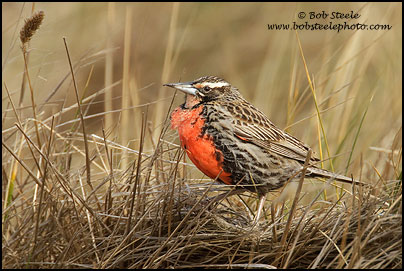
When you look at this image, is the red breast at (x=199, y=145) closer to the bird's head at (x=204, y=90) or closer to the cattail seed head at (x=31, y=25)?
the bird's head at (x=204, y=90)

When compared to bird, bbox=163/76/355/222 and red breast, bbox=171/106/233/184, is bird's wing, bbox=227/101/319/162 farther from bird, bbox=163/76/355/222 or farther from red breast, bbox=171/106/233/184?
red breast, bbox=171/106/233/184

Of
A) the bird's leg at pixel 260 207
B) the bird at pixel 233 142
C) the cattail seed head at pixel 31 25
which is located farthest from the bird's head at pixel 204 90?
the cattail seed head at pixel 31 25

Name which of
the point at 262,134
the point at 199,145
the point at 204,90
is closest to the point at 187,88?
the point at 204,90

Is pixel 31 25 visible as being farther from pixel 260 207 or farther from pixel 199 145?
pixel 260 207

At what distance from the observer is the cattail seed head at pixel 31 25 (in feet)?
10.5

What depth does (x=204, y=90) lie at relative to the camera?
3795 mm

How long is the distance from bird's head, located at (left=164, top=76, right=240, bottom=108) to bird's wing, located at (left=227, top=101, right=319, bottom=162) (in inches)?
4.4

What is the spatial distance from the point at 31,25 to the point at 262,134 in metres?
1.36

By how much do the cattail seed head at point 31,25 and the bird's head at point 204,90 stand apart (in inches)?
31.4

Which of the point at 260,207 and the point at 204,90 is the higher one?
the point at 204,90

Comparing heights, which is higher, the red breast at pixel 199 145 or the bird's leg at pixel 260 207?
the red breast at pixel 199 145

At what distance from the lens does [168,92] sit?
20.7 ft

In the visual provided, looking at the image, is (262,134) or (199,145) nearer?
(199,145)

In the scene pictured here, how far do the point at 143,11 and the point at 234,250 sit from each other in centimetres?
546
